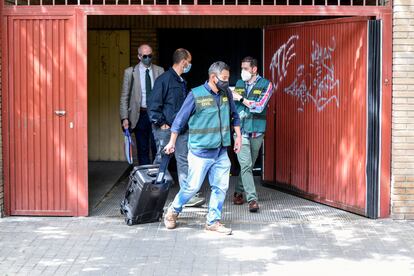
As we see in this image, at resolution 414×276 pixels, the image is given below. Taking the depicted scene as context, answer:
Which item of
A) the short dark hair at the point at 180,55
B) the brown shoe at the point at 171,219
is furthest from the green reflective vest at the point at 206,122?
the short dark hair at the point at 180,55

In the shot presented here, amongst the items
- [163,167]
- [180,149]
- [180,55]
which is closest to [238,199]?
[180,149]

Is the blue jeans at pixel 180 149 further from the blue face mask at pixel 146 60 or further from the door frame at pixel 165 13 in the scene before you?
the blue face mask at pixel 146 60

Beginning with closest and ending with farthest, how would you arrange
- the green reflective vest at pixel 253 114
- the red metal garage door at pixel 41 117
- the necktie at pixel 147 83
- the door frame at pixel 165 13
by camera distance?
the door frame at pixel 165 13 < the red metal garage door at pixel 41 117 < the green reflective vest at pixel 253 114 < the necktie at pixel 147 83

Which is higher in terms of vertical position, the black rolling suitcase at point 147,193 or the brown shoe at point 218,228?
the black rolling suitcase at point 147,193

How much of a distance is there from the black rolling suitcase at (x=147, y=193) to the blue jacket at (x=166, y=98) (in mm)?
868

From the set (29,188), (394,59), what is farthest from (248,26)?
(29,188)

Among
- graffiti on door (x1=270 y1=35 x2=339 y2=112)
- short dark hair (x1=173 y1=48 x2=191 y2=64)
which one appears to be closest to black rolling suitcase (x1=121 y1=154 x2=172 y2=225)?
short dark hair (x1=173 y1=48 x2=191 y2=64)

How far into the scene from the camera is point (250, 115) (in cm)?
908

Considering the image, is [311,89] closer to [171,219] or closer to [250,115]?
[250,115]

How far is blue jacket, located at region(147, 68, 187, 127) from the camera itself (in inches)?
345

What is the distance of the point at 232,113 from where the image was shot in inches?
311

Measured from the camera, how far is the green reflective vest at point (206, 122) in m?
7.64

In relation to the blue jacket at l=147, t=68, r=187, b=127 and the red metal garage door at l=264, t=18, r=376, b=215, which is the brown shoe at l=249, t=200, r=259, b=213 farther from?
the blue jacket at l=147, t=68, r=187, b=127

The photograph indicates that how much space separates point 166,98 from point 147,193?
1355 mm
